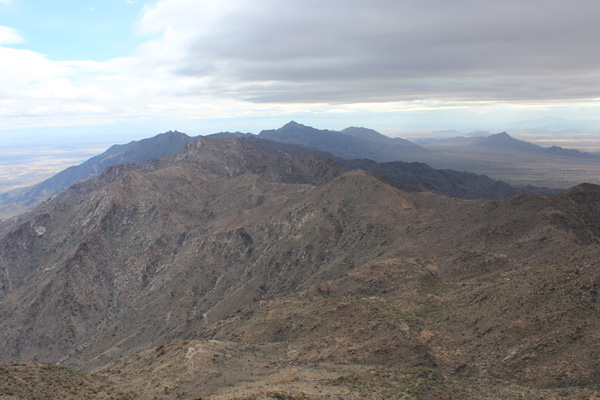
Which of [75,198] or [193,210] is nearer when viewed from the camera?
[193,210]

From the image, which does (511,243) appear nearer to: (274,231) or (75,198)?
(274,231)

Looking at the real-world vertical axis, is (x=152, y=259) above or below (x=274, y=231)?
below

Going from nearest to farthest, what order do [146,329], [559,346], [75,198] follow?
[559,346], [146,329], [75,198]

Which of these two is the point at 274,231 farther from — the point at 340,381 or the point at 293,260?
the point at 340,381

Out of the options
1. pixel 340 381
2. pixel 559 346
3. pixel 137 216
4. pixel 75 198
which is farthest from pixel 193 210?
pixel 559 346

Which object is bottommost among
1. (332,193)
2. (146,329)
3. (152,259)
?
(146,329)

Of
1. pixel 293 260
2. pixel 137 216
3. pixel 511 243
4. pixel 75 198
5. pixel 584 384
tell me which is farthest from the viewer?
pixel 75 198
